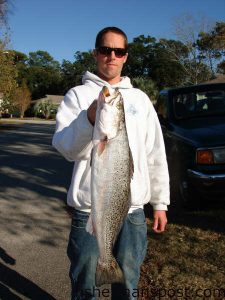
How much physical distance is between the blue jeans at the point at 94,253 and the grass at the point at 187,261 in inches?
46.5

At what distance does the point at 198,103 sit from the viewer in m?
7.00

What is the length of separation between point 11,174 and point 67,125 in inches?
318

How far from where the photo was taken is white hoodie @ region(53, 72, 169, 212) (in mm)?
2400

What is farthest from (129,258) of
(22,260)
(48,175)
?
(48,175)

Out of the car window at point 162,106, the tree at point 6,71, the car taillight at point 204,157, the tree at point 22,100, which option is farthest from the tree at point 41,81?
the car taillight at point 204,157

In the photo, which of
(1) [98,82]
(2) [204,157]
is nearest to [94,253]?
(1) [98,82]

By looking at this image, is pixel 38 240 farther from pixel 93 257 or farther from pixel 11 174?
pixel 11 174

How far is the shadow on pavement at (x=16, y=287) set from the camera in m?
3.85

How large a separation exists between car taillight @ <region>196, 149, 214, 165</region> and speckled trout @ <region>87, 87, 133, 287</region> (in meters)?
3.42

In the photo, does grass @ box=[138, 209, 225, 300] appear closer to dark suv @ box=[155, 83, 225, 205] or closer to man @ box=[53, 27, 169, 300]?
dark suv @ box=[155, 83, 225, 205]

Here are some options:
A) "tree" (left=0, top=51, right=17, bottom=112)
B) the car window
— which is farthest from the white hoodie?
"tree" (left=0, top=51, right=17, bottom=112)

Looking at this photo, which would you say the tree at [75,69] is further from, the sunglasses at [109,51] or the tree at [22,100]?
the sunglasses at [109,51]

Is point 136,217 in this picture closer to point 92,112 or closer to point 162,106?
point 92,112

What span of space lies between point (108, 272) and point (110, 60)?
1246 mm
